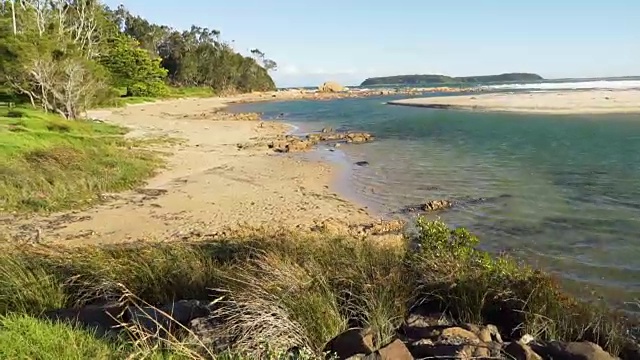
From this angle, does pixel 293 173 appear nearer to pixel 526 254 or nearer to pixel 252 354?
pixel 526 254

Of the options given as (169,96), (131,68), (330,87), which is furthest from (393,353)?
(330,87)

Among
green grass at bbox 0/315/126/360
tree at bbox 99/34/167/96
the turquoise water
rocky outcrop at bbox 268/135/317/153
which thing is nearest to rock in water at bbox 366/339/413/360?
green grass at bbox 0/315/126/360

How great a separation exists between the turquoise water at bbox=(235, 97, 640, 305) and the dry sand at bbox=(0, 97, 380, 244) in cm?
189

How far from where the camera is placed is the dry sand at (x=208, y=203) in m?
11.5

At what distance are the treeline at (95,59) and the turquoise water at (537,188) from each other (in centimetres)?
1983

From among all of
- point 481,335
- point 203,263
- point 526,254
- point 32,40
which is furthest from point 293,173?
point 32,40

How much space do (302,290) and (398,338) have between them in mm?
989

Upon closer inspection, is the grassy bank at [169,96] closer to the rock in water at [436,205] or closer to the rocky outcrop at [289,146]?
the rocky outcrop at [289,146]

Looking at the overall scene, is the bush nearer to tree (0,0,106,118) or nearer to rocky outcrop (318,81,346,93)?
tree (0,0,106,118)

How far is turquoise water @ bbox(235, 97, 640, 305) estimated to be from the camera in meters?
9.95

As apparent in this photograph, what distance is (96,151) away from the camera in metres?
19.1

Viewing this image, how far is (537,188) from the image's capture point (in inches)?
667

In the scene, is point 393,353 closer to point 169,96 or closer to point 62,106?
point 62,106

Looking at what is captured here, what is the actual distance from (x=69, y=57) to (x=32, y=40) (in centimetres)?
309
